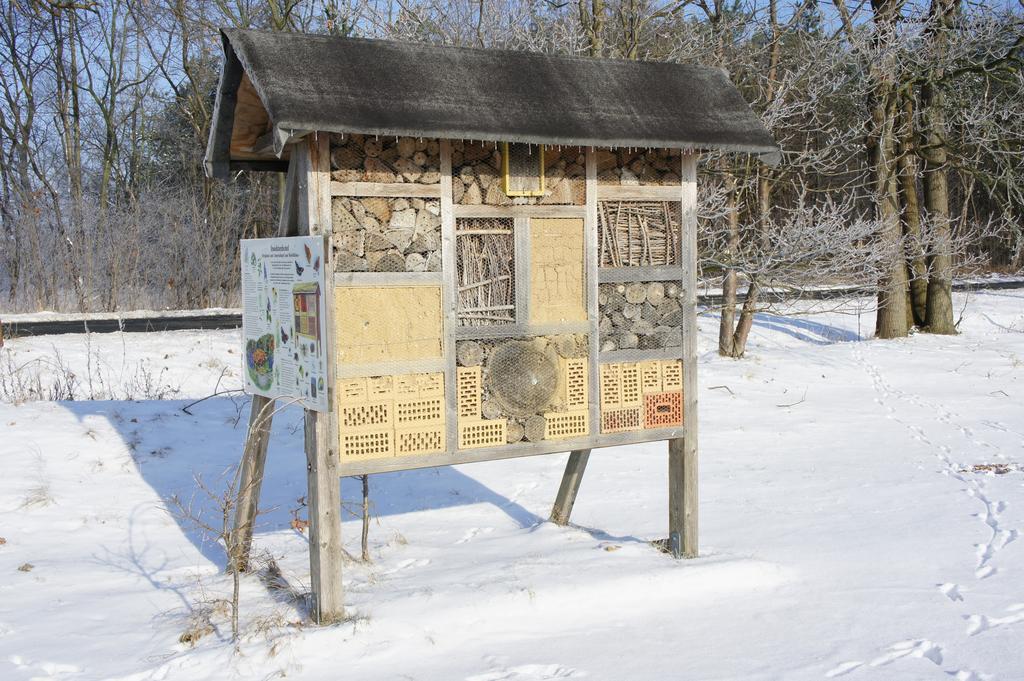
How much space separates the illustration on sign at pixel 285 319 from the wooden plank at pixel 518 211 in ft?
2.92

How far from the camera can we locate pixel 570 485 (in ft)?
24.8

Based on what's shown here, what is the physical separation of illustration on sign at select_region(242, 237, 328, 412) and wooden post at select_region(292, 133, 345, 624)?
0.05 meters

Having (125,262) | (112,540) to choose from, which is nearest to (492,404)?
(112,540)

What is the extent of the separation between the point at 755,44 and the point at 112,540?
36.9 ft

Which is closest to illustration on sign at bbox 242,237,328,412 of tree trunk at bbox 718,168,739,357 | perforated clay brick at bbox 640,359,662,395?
perforated clay brick at bbox 640,359,662,395

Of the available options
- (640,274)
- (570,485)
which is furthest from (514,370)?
(570,485)

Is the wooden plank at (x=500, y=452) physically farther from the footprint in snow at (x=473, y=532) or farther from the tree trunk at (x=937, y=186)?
the tree trunk at (x=937, y=186)

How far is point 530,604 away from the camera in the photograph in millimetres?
5727

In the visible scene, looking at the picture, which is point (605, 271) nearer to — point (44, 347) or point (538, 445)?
point (538, 445)

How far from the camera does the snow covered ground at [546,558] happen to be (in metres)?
5.11

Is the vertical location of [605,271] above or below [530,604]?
above

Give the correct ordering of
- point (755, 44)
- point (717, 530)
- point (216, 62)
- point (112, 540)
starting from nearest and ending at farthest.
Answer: point (112, 540)
point (717, 530)
point (755, 44)
point (216, 62)

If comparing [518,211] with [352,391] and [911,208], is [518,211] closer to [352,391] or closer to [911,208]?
[352,391]

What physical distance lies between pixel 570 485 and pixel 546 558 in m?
1.05
